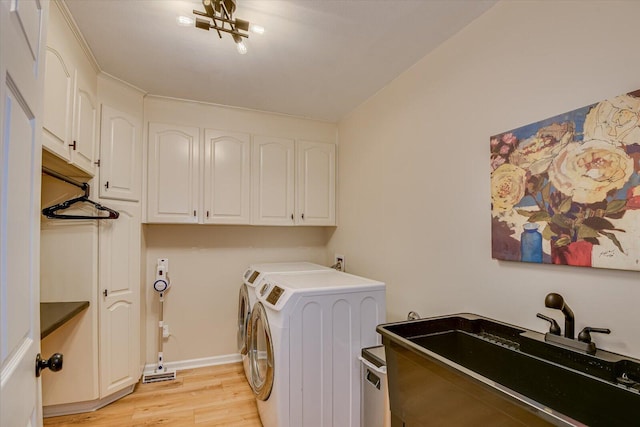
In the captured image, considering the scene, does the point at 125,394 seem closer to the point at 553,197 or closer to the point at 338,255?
the point at 338,255

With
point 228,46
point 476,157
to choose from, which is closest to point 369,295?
point 476,157

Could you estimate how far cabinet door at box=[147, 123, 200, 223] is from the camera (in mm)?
2686

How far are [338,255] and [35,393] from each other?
101 inches

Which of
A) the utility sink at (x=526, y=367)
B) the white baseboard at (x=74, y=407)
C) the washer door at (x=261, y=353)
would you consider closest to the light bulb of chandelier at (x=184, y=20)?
the washer door at (x=261, y=353)

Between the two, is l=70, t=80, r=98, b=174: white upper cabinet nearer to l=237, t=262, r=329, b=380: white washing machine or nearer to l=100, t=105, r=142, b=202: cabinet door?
l=100, t=105, r=142, b=202: cabinet door

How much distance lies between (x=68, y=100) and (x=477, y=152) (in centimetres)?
231

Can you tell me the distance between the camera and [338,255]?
3.22 meters

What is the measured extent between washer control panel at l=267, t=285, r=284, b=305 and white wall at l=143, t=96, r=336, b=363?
1339 mm

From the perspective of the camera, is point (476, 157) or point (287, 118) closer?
point (476, 157)

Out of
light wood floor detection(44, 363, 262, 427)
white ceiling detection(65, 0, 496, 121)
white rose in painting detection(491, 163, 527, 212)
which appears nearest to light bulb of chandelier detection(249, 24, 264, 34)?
white ceiling detection(65, 0, 496, 121)

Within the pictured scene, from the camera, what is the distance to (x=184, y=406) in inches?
92.0

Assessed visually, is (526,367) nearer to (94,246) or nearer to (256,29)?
(256,29)

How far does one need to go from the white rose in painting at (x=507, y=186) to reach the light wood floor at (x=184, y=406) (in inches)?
81.3

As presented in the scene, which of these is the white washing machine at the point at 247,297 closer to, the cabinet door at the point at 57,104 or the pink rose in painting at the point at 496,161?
the cabinet door at the point at 57,104
